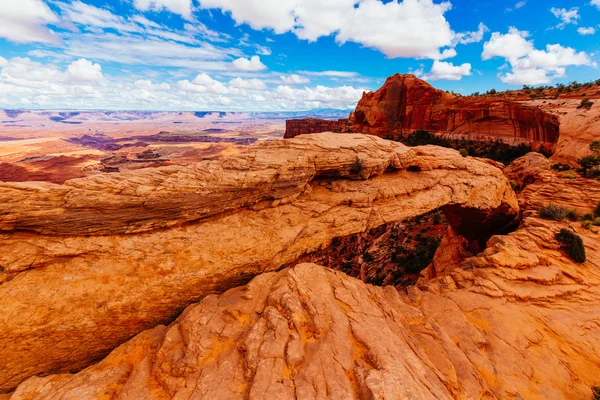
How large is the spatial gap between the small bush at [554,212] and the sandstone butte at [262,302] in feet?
10.2

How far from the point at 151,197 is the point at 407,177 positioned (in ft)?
60.7

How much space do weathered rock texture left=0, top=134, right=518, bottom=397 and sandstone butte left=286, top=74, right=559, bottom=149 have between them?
1947 inches

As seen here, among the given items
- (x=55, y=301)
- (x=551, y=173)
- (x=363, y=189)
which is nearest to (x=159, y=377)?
(x=55, y=301)

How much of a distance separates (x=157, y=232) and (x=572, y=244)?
88.9 ft

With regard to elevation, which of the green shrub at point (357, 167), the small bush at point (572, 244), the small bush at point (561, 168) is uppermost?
the green shrub at point (357, 167)

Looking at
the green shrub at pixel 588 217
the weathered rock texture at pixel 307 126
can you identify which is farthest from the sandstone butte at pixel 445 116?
the green shrub at pixel 588 217

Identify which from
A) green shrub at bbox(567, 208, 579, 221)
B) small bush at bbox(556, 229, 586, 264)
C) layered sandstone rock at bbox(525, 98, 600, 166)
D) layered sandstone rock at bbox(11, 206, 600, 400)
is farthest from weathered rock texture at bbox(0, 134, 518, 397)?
layered sandstone rock at bbox(525, 98, 600, 166)

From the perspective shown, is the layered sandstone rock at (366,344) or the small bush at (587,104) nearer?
the layered sandstone rock at (366,344)

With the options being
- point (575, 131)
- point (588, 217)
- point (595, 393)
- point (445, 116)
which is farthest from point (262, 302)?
point (445, 116)

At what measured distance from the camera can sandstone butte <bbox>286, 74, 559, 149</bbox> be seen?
51.2 metres

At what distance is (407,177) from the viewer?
2159 cm

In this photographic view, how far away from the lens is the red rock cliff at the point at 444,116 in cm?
5141

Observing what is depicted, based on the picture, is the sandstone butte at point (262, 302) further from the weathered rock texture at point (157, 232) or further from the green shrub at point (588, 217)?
the green shrub at point (588, 217)

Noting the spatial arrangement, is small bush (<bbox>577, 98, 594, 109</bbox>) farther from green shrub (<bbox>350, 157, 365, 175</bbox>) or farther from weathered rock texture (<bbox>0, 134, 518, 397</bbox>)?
green shrub (<bbox>350, 157, 365, 175</bbox>)
